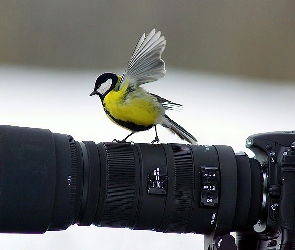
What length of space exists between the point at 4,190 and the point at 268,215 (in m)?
0.35

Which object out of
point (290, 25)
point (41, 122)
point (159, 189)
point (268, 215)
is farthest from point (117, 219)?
point (290, 25)

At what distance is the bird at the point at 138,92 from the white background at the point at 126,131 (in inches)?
13.5

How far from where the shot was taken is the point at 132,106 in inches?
54.4

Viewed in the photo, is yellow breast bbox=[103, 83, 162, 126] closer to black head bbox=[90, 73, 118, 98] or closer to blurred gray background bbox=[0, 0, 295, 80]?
black head bbox=[90, 73, 118, 98]

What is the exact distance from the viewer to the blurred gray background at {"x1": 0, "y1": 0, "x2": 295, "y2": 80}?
2938mm

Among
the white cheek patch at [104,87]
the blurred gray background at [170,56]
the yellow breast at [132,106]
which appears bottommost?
the yellow breast at [132,106]

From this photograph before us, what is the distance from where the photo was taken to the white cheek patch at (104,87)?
4.55 feet

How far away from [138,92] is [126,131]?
582 millimetres

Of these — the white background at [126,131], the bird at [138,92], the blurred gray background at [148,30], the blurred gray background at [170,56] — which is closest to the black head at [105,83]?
the bird at [138,92]

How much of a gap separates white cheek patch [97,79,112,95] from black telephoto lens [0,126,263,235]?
0.11 m

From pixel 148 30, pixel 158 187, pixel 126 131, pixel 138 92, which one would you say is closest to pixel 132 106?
pixel 138 92

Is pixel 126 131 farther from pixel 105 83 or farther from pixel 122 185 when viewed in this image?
pixel 122 185

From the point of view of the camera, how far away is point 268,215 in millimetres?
1309

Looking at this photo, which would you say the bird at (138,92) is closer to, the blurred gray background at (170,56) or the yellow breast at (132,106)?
the yellow breast at (132,106)
